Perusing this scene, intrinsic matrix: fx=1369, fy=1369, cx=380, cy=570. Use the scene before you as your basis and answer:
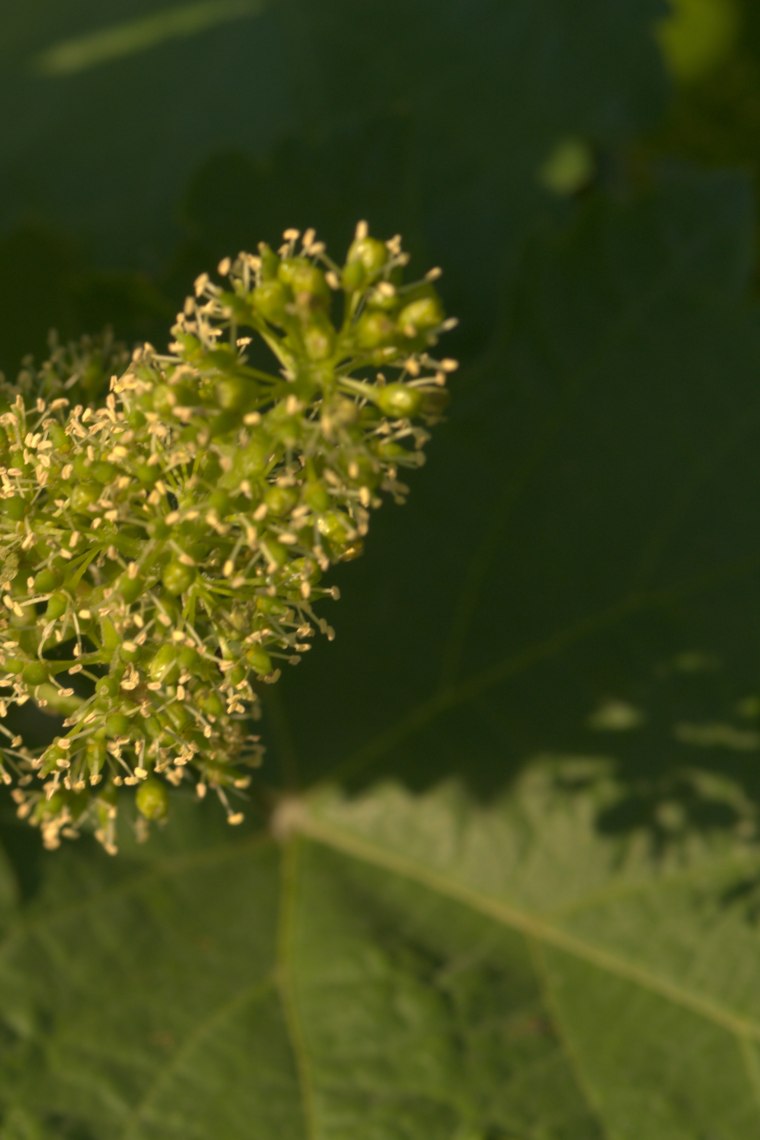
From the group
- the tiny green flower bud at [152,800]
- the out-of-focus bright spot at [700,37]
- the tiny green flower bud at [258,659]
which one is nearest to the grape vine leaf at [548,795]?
the tiny green flower bud at [152,800]

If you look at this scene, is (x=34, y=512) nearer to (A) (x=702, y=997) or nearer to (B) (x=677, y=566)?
(B) (x=677, y=566)

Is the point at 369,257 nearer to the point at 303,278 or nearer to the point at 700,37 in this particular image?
the point at 303,278

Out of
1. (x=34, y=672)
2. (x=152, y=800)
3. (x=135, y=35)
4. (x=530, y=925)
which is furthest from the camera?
(x=135, y=35)

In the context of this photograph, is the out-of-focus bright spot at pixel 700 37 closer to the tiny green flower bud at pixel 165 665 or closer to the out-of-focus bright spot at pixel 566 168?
the out-of-focus bright spot at pixel 566 168

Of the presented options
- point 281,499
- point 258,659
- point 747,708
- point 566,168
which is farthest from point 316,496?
point 566,168

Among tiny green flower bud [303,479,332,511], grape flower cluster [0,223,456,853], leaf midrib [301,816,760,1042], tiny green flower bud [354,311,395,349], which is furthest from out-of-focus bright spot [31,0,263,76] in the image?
tiny green flower bud [303,479,332,511]

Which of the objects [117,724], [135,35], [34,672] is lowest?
[117,724]

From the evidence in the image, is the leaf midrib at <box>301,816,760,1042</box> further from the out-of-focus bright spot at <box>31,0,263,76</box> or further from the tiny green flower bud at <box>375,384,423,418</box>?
the out-of-focus bright spot at <box>31,0,263,76</box>
